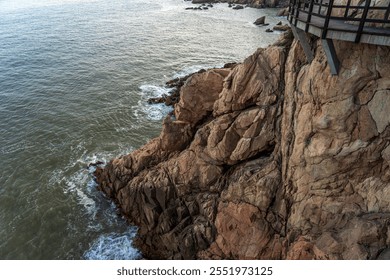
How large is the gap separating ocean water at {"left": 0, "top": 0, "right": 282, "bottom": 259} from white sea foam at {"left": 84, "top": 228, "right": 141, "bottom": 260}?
0.09 metres

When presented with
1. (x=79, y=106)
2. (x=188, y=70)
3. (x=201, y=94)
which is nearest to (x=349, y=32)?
(x=201, y=94)

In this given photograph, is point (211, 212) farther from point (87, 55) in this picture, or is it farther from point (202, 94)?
point (87, 55)

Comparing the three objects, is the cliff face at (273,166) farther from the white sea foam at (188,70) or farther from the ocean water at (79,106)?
the white sea foam at (188,70)

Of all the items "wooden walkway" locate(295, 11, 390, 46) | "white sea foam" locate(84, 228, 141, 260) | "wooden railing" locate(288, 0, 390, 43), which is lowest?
"white sea foam" locate(84, 228, 141, 260)

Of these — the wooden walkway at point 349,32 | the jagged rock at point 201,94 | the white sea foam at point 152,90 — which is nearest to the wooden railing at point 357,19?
the wooden walkway at point 349,32

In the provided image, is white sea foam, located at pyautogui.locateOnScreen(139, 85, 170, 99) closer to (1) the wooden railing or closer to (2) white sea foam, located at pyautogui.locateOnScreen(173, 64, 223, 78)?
(2) white sea foam, located at pyautogui.locateOnScreen(173, 64, 223, 78)

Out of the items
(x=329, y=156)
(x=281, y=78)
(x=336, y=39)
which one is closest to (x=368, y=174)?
(x=329, y=156)

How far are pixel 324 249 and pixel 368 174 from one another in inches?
158

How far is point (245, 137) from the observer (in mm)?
16531

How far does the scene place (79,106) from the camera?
133ft

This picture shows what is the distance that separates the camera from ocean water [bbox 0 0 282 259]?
78.0 ft

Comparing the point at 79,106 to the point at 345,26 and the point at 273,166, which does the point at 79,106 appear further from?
the point at 345,26

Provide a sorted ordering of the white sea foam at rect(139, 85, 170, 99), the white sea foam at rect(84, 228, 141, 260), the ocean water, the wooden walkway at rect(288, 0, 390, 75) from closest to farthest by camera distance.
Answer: the wooden walkway at rect(288, 0, 390, 75) → the white sea foam at rect(84, 228, 141, 260) → the ocean water → the white sea foam at rect(139, 85, 170, 99)

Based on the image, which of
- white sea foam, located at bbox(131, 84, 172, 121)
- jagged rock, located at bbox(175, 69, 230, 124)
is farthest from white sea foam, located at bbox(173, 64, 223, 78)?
jagged rock, located at bbox(175, 69, 230, 124)
